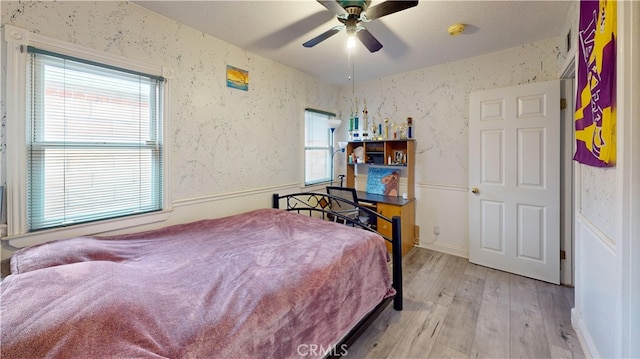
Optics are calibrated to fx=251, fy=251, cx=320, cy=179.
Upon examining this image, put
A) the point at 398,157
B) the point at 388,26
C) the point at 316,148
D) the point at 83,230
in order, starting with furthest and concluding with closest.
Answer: the point at 316,148 < the point at 398,157 < the point at 388,26 < the point at 83,230

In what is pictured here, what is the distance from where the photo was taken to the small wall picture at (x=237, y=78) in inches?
106

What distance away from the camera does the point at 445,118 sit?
331 centimetres

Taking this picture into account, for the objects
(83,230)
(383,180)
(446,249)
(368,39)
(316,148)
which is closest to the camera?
(83,230)

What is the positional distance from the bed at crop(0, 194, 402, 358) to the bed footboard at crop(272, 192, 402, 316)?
12cm

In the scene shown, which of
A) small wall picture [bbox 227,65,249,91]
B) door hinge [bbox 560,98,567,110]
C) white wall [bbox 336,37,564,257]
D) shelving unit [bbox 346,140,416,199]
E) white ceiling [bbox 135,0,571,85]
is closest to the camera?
white ceiling [bbox 135,0,571,85]

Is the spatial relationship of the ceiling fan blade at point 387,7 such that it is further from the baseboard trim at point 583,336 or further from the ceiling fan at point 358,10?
the baseboard trim at point 583,336

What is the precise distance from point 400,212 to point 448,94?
1.66 m

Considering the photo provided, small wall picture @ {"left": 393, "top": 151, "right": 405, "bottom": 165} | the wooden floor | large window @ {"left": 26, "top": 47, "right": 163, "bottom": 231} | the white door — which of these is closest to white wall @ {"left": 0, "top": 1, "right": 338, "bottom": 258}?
large window @ {"left": 26, "top": 47, "right": 163, "bottom": 231}

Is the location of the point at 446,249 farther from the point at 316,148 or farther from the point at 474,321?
the point at 316,148

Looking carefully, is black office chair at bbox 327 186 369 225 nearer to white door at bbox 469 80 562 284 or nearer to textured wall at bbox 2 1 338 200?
textured wall at bbox 2 1 338 200

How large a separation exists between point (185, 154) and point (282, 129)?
130 centimetres

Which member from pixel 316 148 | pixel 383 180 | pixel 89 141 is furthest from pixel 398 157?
pixel 89 141

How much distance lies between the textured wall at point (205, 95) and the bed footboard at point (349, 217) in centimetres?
30

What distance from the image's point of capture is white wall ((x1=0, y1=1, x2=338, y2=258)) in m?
1.78
